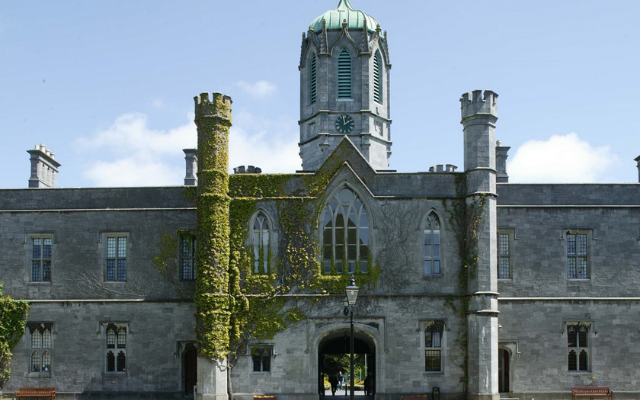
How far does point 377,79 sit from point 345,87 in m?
1.88

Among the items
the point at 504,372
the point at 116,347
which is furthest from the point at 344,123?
the point at 116,347

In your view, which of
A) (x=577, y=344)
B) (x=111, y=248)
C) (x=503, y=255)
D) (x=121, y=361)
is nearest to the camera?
(x=577, y=344)

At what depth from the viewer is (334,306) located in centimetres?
2862

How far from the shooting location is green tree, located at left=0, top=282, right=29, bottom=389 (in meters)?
29.5

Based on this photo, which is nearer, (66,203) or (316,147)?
(66,203)

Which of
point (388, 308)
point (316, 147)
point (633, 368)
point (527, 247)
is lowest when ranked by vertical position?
point (633, 368)

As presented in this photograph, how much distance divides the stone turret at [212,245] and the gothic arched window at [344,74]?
9.29m

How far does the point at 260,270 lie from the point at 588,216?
1303 cm

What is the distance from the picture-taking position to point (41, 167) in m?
36.5

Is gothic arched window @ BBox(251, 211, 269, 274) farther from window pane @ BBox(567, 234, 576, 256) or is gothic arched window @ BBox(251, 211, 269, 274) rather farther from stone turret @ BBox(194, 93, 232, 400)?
window pane @ BBox(567, 234, 576, 256)

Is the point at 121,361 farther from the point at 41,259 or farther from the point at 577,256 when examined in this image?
the point at 577,256

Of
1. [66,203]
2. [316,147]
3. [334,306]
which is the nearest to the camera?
[334,306]

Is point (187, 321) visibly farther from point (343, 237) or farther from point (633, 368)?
point (633, 368)

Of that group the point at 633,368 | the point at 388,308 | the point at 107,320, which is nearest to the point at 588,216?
the point at 633,368
